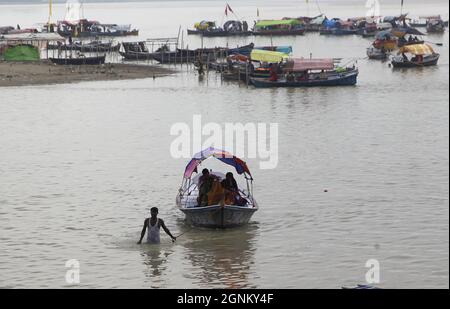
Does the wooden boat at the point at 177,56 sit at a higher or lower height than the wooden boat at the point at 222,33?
lower

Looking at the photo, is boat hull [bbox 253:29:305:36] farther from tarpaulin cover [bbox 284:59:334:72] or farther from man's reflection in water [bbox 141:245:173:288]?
man's reflection in water [bbox 141:245:173:288]

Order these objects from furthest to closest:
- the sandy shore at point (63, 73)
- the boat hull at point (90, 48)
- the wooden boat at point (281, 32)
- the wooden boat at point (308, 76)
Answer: the wooden boat at point (281, 32) < the boat hull at point (90, 48) < the sandy shore at point (63, 73) < the wooden boat at point (308, 76)

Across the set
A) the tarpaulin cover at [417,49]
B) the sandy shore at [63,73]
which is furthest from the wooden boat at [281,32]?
the tarpaulin cover at [417,49]

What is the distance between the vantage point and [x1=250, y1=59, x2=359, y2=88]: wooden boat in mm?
44031

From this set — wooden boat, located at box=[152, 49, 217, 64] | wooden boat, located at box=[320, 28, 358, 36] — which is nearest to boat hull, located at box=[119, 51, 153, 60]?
wooden boat, located at box=[152, 49, 217, 64]

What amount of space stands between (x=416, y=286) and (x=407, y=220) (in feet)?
15.0

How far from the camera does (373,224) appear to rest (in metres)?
19.2

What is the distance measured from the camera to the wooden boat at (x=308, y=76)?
144 feet

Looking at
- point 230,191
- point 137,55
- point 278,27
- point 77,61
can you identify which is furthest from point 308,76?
point 278,27

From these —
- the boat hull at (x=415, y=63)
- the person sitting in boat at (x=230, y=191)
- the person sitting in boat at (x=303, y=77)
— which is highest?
the boat hull at (x=415, y=63)

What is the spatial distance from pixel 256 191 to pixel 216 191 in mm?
4745

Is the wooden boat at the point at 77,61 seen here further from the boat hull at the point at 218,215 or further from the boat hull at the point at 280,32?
the boat hull at the point at 218,215

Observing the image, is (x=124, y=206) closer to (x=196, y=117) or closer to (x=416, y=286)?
(x=416, y=286)

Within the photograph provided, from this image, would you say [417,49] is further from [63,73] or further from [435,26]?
[435,26]
